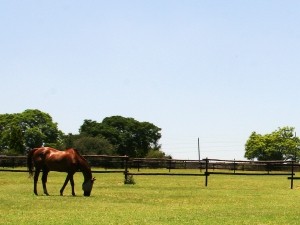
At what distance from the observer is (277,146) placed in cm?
12788

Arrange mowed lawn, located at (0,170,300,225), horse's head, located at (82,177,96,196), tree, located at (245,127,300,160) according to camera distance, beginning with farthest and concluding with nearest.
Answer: tree, located at (245,127,300,160) → horse's head, located at (82,177,96,196) → mowed lawn, located at (0,170,300,225)

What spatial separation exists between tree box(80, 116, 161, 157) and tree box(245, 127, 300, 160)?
27196 millimetres

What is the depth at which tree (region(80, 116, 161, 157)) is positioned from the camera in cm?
10819

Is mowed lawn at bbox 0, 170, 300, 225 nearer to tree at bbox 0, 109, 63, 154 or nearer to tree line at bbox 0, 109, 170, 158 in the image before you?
tree line at bbox 0, 109, 170, 158

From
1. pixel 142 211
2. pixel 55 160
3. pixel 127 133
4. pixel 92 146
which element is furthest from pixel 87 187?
pixel 127 133

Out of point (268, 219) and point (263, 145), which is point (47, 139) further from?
point (268, 219)

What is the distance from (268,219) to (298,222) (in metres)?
0.79

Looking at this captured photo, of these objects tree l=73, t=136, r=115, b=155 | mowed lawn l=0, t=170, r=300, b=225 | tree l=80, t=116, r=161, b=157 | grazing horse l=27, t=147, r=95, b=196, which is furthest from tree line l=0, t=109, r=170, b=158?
mowed lawn l=0, t=170, r=300, b=225

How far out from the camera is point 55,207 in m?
15.1

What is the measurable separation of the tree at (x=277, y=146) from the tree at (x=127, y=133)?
1071 inches

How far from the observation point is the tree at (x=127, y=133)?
355 ft

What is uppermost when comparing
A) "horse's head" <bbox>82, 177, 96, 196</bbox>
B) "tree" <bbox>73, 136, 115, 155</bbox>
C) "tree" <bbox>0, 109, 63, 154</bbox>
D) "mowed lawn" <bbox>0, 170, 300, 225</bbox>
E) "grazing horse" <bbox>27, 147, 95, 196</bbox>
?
"tree" <bbox>0, 109, 63, 154</bbox>

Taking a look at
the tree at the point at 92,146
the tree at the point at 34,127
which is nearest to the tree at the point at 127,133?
the tree at the point at 34,127

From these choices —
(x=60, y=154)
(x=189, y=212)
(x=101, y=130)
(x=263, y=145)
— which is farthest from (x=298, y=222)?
(x=263, y=145)
